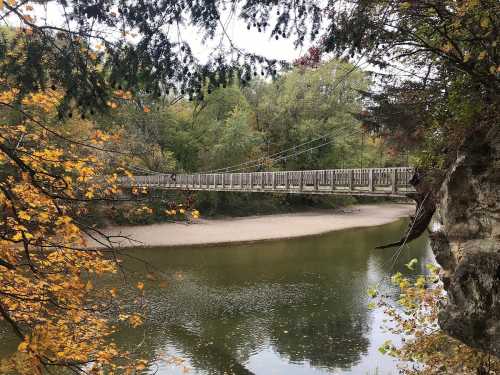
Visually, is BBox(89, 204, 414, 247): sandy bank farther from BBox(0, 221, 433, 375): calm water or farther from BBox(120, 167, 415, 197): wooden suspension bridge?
BBox(0, 221, 433, 375): calm water

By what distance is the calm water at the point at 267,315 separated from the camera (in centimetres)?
586

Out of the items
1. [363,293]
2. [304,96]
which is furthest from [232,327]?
[304,96]

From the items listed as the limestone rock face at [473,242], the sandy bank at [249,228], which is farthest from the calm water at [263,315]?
the sandy bank at [249,228]

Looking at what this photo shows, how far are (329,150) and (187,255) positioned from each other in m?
14.9

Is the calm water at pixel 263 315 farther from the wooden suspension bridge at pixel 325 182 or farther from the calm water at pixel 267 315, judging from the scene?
the wooden suspension bridge at pixel 325 182

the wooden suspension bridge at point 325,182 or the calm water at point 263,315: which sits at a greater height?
the wooden suspension bridge at point 325,182

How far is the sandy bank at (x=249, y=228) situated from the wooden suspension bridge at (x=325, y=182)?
2069mm

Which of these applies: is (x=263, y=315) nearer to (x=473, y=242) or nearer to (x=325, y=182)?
(x=325, y=182)

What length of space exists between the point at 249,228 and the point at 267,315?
38.0ft

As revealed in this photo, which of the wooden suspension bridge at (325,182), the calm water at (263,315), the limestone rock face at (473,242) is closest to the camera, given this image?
the limestone rock face at (473,242)

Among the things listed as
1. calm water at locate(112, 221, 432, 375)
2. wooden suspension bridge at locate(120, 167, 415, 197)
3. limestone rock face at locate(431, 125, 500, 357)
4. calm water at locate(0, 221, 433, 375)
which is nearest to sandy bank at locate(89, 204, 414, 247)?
wooden suspension bridge at locate(120, 167, 415, 197)

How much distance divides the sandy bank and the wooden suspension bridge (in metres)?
2.07

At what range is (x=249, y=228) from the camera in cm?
1914

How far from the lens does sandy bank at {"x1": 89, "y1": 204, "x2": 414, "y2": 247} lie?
16.3 m
